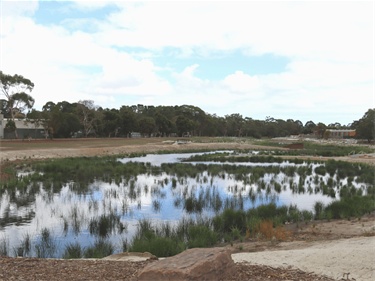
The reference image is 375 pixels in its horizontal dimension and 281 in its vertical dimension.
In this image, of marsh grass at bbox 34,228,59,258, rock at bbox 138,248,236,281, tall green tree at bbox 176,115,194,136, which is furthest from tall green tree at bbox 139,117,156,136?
rock at bbox 138,248,236,281

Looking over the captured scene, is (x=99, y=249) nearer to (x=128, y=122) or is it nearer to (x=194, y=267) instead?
(x=194, y=267)

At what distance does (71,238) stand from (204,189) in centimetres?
864

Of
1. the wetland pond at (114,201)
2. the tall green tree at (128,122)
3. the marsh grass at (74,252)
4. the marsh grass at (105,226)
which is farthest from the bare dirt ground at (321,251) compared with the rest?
the tall green tree at (128,122)

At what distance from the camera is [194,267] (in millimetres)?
4188

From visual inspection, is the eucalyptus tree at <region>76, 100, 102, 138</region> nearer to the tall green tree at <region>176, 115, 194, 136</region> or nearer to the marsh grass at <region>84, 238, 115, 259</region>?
the tall green tree at <region>176, 115, 194, 136</region>

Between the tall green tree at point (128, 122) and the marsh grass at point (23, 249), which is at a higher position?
the tall green tree at point (128, 122)

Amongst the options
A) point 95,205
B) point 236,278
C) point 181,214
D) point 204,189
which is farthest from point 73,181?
point 236,278

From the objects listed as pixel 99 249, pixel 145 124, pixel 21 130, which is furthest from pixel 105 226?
pixel 145 124

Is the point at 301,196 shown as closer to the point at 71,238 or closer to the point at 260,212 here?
the point at 260,212

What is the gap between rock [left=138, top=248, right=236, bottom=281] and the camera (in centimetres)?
412

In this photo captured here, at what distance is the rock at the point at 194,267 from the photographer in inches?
162

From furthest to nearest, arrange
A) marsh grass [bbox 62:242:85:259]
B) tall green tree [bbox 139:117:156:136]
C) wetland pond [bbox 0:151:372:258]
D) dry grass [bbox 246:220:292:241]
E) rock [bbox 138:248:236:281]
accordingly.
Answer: tall green tree [bbox 139:117:156:136] < wetland pond [bbox 0:151:372:258] < dry grass [bbox 246:220:292:241] < marsh grass [bbox 62:242:85:259] < rock [bbox 138:248:236:281]

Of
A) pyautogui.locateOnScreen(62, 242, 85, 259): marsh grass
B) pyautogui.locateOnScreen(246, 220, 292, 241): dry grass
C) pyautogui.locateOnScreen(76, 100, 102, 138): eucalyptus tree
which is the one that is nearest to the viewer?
pyautogui.locateOnScreen(62, 242, 85, 259): marsh grass

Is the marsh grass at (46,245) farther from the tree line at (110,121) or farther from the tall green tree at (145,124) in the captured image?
the tall green tree at (145,124)
